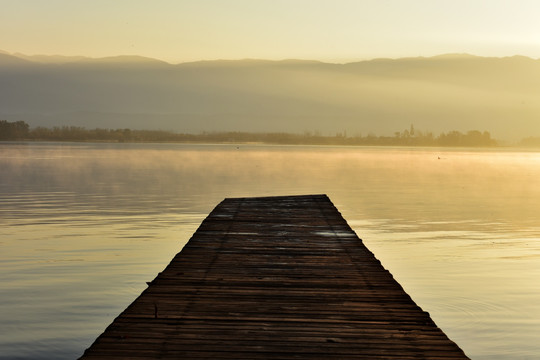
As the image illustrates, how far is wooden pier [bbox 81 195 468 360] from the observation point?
6938mm

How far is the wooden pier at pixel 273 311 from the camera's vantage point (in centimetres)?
694

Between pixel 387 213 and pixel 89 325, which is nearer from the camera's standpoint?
pixel 89 325

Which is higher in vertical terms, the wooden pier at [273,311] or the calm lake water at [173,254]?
the wooden pier at [273,311]

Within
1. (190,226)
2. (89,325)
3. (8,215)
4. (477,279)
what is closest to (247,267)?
(89,325)

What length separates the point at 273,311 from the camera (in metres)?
8.52

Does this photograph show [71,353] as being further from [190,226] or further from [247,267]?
[190,226]

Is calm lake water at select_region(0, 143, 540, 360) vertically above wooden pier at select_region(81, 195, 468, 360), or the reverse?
wooden pier at select_region(81, 195, 468, 360)

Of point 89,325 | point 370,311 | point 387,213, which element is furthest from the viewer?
point 387,213

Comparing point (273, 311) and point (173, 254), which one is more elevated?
point (273, 311)

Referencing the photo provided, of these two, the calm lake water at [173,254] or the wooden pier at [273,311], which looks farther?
the calm lake water at [173,254]

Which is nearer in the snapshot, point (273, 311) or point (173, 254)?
point (273, 311)

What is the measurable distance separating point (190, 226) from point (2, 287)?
12585 millimetres

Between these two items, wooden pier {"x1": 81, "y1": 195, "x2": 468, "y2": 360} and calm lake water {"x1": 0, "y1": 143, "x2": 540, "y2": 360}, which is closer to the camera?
wooden pier {"x1": 81, "y1": 195, "x2": 468, "y2": 360}

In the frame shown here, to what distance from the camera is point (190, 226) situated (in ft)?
87.5
